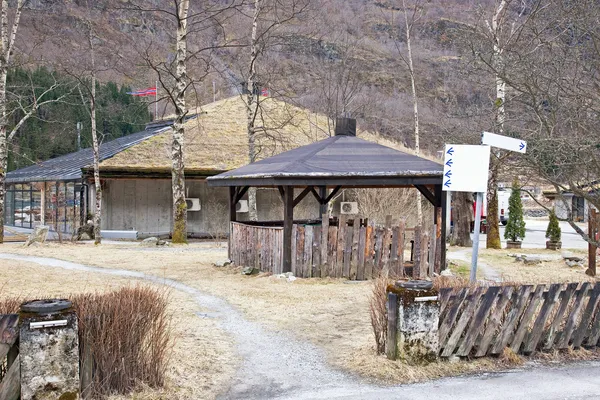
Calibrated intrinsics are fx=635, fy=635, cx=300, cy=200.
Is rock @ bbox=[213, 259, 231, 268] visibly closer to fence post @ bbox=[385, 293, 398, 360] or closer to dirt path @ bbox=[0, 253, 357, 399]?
dirt path @ bbox=[0, 253, 357, 399]

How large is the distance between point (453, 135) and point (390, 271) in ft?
22.0

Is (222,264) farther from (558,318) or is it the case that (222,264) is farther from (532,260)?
(558,318)

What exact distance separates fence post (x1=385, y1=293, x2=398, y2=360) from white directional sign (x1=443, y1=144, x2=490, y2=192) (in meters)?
2.81

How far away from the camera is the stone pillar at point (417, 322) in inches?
273

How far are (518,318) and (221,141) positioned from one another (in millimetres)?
25890

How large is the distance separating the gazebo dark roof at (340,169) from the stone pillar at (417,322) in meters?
6.53

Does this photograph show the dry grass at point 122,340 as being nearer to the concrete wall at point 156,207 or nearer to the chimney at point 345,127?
the chimney at point 345,127

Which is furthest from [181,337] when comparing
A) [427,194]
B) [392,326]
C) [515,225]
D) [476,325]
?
[515,225]

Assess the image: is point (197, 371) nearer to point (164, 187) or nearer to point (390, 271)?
point (390, 271)

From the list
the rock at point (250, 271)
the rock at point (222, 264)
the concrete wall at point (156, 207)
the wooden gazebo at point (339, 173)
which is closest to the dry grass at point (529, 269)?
the wooden gazebo at point (339, 173)

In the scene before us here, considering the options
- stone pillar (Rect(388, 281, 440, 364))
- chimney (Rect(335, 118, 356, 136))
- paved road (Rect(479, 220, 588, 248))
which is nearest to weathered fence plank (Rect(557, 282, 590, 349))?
stone pillar (Rect(388, 281, 440, 364))

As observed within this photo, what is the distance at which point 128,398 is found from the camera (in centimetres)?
591

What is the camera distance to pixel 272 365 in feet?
24.2

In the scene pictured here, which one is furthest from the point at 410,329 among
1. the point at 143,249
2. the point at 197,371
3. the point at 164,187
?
the point at 164,187
